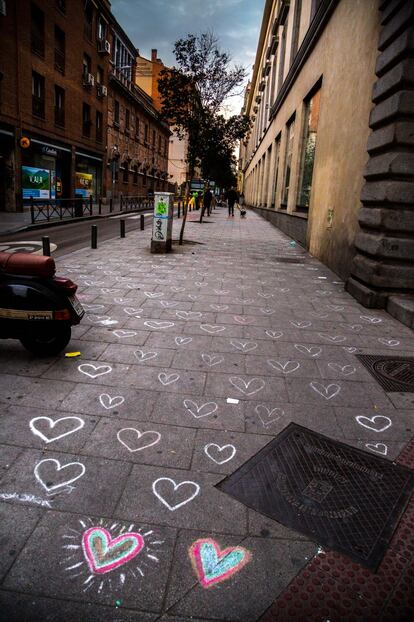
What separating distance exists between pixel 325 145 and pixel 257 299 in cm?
594

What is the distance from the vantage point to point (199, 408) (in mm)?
3568

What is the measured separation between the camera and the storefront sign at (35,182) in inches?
903

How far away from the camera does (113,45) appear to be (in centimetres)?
3662

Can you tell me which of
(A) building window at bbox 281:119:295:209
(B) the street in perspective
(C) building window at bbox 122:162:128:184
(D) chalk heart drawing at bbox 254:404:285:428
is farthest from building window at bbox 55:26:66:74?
(D) chalk heart drawing at bbox 254:404:285:428

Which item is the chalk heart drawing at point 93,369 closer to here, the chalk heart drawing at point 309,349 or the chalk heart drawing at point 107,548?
the chalk heart drawing at point 107,548

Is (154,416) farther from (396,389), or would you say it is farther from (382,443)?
(396,389)

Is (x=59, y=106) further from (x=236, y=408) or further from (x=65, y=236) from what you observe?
(x=236, y=408)

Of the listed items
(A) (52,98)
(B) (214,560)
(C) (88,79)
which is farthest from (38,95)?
(B) (214,560)

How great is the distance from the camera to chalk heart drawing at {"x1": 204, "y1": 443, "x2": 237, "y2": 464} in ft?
9.53

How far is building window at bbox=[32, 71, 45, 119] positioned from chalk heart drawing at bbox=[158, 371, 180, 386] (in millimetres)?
24518

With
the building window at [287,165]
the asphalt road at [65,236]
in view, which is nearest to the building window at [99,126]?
the asphalt road at [65,236]

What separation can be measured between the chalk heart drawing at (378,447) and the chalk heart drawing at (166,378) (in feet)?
5.92

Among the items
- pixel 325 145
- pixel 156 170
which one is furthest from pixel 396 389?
pixel 156 170

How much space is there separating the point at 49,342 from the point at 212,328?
210 cm
